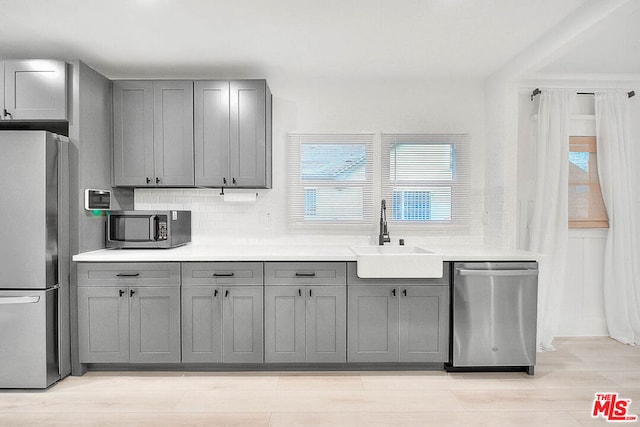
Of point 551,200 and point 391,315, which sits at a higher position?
point 551,200

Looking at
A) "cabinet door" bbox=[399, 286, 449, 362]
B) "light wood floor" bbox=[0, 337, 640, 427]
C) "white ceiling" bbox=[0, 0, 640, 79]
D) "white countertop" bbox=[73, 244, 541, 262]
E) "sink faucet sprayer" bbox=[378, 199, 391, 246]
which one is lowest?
"light wood floor" bbox=[0, 337, 640, 427]

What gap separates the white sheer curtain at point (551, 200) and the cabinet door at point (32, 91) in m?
4.15

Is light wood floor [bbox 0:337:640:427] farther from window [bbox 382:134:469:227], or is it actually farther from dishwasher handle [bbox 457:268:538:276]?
window [bbox 382:134:469:227]

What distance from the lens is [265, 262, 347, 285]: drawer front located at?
3066 mm

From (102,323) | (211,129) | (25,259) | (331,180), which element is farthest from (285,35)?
(102,323)

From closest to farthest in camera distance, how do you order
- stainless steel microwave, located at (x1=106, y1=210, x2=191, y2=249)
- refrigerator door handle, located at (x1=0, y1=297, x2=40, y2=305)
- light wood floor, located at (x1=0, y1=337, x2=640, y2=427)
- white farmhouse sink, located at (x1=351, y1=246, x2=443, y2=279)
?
1. light wood floor, located at (x1=0, y1=337, x2=640, y2=427)
2. refrigerator door handle, located at (x1=0, y1=297, x2=40, y2=305)
3. white farmhouse sink, located at (x1=351, y1=246, x2=443, y2=279)
4. stainless steel microwave, located at (x1=106, y1=210, x2=191, y2=249)

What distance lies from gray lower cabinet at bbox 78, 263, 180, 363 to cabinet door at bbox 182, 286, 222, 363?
8 cm

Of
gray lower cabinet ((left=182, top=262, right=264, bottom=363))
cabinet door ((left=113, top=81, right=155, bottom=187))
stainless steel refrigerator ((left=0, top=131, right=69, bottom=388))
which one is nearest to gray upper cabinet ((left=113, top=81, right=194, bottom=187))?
cabinet door ((left=113, top=81, right=155, bottom=187))

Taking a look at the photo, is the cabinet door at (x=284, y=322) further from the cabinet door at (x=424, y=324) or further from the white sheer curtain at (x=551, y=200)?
the white sheer curtain at (x=551, y=200)

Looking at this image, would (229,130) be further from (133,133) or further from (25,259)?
(25,259)

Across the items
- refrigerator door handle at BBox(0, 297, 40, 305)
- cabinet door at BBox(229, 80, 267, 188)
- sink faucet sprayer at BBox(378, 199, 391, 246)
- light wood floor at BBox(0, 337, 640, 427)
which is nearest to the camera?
light wood floor at BBox(0, 337, 640, 427)

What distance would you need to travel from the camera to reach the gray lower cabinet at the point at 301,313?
3.06 metres

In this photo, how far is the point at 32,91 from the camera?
3006mm

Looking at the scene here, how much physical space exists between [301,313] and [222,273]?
0.69 meters
